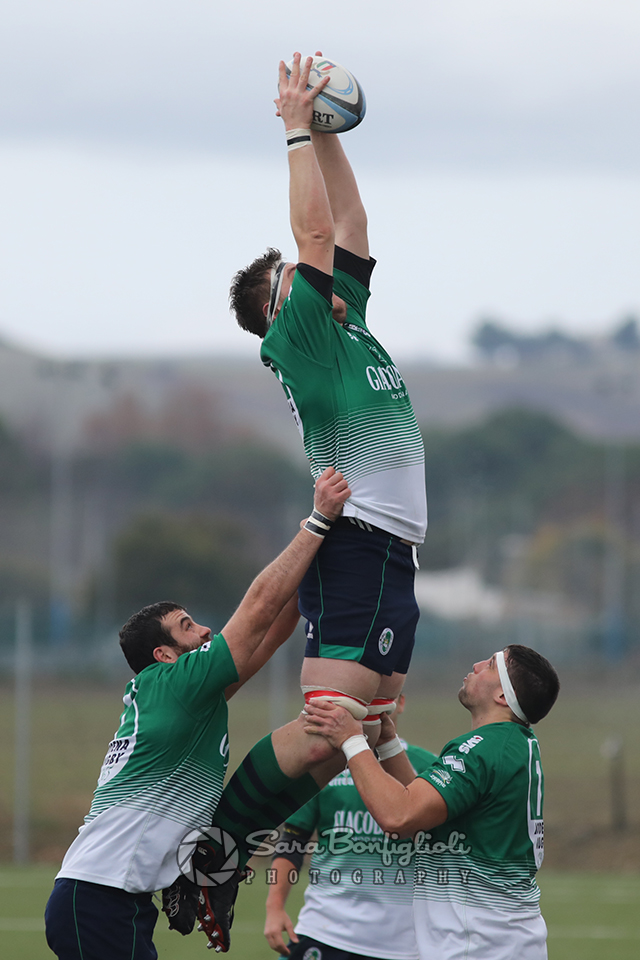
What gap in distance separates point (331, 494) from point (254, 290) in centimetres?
96

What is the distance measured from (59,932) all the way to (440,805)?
1.50 metres

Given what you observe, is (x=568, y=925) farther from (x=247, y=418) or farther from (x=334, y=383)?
(x=247, y=418)

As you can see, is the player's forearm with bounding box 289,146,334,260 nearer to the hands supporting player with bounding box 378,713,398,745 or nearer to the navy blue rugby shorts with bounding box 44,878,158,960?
the hands supporting player with bounding box 378,713,398,745

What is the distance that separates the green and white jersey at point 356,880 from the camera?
5.67m

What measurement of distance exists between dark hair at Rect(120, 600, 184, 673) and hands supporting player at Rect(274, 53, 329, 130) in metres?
1.96

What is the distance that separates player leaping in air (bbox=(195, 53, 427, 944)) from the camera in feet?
15.3

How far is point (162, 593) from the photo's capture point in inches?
2090

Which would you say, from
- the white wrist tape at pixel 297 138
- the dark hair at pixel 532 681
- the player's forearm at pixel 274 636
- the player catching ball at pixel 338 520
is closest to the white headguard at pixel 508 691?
the dark hair at pixel 532 681

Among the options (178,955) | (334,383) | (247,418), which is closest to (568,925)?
(178,955)

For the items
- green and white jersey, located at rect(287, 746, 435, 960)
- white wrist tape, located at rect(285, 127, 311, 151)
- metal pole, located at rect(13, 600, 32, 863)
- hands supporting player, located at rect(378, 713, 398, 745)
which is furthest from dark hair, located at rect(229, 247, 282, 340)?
metal pole, located at rect(13, 600, 32, 863)

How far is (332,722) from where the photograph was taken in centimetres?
455

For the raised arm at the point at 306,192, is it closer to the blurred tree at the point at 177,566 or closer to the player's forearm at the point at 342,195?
the player's forearm at the point at 342,195

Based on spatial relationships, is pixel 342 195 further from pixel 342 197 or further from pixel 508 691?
pixel 508 691

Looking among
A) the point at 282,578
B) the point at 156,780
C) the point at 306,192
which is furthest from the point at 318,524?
the point at 306,192
